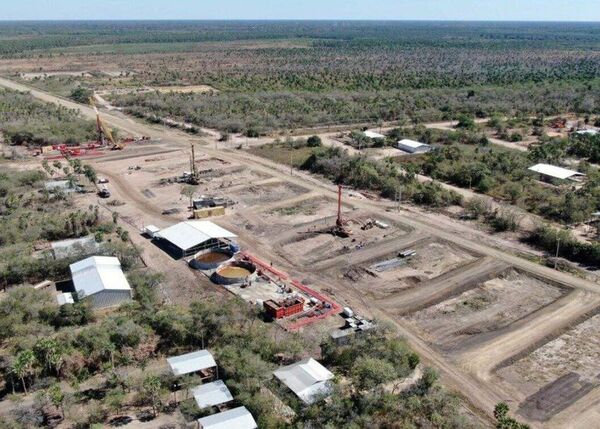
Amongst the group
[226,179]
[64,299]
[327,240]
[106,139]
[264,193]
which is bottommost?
[327,240]

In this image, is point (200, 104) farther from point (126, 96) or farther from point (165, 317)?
point (165, 317)

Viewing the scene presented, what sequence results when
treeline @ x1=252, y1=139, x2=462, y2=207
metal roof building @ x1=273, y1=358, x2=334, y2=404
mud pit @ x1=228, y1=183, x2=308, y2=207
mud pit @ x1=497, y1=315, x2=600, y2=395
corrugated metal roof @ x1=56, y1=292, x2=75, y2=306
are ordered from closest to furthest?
metal roof building @ x1=273, y1=358, x2=334, y2=404, mud pit @ x1=497, y1=315, x2=600, y2=395, corrugated metal roof @ x1=56, y1=292, x2=75, y2=306, treeline @ x1=252, y1=139, x2=462, y2=207, mud pit @ x1=228, y1=183, x2=308, y2=207

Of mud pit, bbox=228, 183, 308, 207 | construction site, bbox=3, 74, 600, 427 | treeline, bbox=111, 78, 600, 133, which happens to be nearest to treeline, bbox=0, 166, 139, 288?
construction site, bbox=3, 74, 600, 427

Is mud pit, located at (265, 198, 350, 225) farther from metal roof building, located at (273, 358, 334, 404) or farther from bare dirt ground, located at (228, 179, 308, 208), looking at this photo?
metal roof building, located at (273, 358, 334, 404)

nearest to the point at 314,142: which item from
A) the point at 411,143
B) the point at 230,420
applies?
the point at 411,143

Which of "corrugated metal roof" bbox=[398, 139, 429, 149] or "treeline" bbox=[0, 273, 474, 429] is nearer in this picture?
"treeline" bbox=[0, 273, 474, 429]

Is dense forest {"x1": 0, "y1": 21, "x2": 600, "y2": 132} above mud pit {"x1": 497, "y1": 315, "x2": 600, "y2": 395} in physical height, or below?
above

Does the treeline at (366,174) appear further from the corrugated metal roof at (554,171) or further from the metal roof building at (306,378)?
the metal roof building at (306,378)

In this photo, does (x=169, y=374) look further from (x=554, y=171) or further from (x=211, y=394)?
(x=554, y=171)
